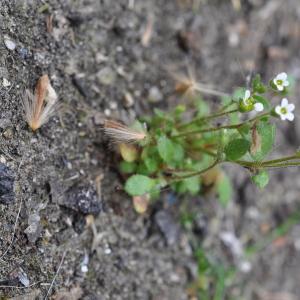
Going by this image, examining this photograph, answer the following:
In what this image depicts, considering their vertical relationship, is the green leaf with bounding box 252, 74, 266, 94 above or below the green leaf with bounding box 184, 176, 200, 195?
above

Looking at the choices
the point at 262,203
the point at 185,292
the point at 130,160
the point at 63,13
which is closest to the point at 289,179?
the point at 262,203

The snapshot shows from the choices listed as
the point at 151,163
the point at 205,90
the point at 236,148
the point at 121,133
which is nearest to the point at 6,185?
the point at 121,133

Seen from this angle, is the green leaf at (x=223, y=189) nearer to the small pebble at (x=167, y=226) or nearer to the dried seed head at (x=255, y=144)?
the small pebble at (x=167, y=226)

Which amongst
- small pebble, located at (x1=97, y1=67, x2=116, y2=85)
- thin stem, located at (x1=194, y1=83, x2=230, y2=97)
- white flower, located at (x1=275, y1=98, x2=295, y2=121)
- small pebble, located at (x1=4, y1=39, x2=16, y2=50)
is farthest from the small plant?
small pebble, located at (x1=4, y1=39, x2=16, y2=50)

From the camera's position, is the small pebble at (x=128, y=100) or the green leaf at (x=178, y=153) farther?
the small pebble at (x=128, y=100)

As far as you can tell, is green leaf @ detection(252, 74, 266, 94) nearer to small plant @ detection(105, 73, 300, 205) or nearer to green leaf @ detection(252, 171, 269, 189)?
small plant @ detection(105, 73, 300, 205)

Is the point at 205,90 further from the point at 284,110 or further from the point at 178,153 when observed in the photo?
the point at 284,110

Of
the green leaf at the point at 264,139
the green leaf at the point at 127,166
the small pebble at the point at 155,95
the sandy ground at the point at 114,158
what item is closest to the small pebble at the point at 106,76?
the sandy ground at the point at 114,158
